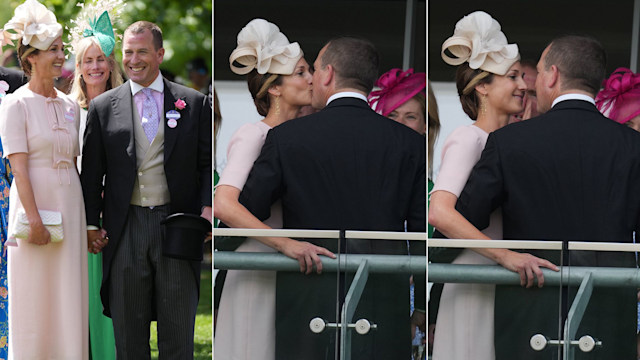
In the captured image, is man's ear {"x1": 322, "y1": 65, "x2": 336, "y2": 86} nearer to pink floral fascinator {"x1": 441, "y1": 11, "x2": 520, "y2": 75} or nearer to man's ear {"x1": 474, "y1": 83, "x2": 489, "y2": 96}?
pink floral fascinator {"x1": 441, "y1": 11, "x2": 520, "y2": 75}

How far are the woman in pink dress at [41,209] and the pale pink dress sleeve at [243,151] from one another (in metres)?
1.07

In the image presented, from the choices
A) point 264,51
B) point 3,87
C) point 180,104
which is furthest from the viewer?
point 3,87

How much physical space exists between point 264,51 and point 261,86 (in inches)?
5.8

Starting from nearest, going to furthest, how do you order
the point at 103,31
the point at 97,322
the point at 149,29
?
1. the point at 149,29
2. the point at 103,31
3. the point at 97,322

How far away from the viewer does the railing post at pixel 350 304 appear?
4145 mm

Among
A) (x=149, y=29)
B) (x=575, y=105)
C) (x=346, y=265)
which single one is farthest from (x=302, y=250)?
(x=149, y=29)

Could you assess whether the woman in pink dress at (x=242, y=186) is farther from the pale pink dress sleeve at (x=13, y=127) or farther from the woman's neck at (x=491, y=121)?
the pale pink dress sleeve at (x=13, y=127)

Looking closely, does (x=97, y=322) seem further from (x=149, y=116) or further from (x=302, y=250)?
(x=302, y=250)

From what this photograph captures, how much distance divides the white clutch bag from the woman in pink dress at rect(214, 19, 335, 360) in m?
0.98

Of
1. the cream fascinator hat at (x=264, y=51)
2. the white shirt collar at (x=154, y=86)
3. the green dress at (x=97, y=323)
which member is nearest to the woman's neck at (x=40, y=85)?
the white shirt collar at (x=154, y=86)

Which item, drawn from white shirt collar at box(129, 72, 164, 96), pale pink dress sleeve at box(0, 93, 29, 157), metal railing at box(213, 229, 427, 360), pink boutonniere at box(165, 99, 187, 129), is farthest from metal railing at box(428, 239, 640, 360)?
Result: pale pink dress sleeve at box(0, 93, 29, 157)

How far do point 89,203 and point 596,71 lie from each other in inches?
98.4

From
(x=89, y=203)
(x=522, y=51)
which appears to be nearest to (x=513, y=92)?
(x=522, y=51)

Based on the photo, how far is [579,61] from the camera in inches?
156
